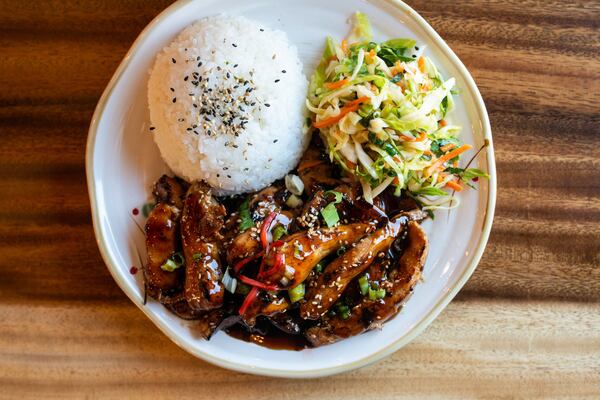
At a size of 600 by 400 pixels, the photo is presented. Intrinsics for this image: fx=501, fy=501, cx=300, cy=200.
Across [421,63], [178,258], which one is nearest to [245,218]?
[178,258]

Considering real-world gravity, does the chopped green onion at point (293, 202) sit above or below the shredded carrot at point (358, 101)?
below

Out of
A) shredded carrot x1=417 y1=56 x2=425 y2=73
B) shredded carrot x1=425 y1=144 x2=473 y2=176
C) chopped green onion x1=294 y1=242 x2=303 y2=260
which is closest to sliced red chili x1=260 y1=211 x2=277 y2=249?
chopped green onion x1=294 y1=242 x2=303 y2=260

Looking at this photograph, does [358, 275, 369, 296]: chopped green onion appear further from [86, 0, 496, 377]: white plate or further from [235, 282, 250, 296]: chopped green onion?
[235, 282, 250, 296]: chopped green onion

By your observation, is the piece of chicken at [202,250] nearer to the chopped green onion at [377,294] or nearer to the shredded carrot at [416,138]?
the chopped green onion at [377,294]

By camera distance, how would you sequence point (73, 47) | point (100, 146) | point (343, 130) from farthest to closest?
point (73, 47) → point (100, 146) → point (343, 130)

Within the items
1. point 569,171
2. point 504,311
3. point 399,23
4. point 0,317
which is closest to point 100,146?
point 0,317

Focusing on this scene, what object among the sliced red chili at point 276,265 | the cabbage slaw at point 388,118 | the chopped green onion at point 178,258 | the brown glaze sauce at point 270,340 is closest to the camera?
the sliced red chili at point 276,265

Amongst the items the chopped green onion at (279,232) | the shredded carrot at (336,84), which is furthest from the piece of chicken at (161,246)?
the shredded carrot at (336,84)

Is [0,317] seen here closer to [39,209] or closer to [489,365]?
[39,209]
